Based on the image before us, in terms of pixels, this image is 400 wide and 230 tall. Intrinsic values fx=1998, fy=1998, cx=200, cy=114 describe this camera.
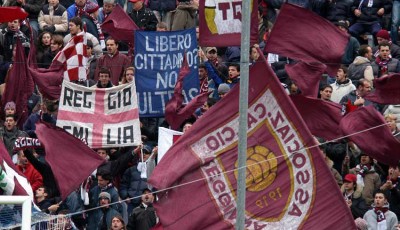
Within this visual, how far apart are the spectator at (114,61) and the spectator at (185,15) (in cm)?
262

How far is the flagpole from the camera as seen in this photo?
23312 millimetres

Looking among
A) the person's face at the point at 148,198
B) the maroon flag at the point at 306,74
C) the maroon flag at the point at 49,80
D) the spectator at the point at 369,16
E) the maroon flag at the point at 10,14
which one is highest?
the maroon flag at the point at 306,74

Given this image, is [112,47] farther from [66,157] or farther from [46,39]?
[66,157]

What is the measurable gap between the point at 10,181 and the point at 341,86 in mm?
8547

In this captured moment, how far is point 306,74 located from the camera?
25.7m

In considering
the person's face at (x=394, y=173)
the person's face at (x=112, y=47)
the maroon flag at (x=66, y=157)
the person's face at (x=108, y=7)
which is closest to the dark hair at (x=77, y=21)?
the person's face at (x=112, y=47)

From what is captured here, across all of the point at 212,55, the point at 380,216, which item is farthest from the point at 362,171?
the point at 212,55

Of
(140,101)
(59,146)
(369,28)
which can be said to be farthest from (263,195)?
(369,28)

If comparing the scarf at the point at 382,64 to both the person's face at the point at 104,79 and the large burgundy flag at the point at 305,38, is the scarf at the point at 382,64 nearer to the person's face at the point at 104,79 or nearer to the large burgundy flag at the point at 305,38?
the person's face at the point at 104,79

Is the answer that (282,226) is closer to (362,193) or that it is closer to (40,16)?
(362,193)

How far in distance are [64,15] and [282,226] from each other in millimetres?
11758

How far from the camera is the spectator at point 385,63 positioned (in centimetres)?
3177

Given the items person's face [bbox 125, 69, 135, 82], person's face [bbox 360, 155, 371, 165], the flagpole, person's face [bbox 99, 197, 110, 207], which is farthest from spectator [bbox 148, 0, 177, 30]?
the flagpole

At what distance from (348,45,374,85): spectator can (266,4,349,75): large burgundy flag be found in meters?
6.43
